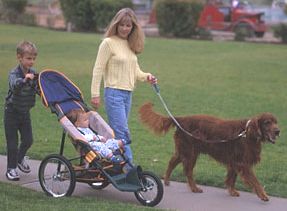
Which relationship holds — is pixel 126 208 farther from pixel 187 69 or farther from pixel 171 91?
pixel 187 69

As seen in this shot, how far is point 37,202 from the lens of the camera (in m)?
6.57

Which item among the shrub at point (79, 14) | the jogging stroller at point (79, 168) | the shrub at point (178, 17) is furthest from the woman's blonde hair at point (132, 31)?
the shrub at point (79, 14)

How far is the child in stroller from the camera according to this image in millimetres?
6855

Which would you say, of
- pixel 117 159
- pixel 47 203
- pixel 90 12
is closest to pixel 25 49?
pixel 117 159

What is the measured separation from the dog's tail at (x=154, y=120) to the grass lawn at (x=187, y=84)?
735 mm

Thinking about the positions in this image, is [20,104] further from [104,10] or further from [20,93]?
[104,10]

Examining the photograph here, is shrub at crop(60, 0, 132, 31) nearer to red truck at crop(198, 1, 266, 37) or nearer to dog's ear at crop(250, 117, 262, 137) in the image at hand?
red truck at crop(198, 1, 266, 37)

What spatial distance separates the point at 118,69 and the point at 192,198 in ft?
5.38

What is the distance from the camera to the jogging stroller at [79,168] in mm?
6723

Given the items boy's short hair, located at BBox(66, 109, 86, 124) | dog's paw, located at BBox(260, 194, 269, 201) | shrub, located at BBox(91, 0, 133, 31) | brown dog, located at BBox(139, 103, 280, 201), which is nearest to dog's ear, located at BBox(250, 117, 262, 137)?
brown dog, located at BBox(139, 103, 280, 201)

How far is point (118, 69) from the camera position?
24.3ft

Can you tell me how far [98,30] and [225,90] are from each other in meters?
21.2

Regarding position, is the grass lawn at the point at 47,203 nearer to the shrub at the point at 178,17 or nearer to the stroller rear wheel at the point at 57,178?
the stroller rear wheel at the point at 57,178

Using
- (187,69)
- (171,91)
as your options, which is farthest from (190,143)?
(187,69)
